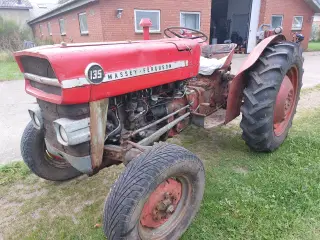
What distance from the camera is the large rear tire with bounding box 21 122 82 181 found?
8.39 ft

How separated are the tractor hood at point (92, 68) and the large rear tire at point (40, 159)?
0.58 meters

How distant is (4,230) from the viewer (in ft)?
7.50

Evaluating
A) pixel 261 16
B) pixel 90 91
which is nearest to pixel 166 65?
pixel 90 91


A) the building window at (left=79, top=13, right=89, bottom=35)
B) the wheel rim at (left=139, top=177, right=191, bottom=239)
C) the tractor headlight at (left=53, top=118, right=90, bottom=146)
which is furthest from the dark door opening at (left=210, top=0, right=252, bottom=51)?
the tractor headlight at (left=53, top=118, right=90, bottom=146)

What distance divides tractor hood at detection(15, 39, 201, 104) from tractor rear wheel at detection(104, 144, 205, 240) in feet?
1.80

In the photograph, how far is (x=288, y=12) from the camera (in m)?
14.7

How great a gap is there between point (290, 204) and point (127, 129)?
1572 mm

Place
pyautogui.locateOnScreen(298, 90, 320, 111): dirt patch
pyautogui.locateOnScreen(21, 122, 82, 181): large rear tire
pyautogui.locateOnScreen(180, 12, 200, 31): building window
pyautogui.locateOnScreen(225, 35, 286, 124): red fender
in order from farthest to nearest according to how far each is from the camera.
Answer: pyautogui.locateOnScreen(180, 12, 200, 31): building window, pyautogui.locateOnScreen(298, 90, 320, 111): dirt patch, pyautogui.locateOnScreen(225, 35, 286, 124): red fender, pyautogui.locateOnScreen(21, 122, 82, 181): large rear tire

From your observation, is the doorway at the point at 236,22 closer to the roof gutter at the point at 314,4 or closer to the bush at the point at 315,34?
the roof gutter at the point at 314,4

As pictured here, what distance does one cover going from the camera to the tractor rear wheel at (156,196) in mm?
1702

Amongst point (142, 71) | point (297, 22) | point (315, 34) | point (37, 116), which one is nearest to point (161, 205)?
point (142, 71)

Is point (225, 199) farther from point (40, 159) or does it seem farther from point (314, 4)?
point (314, 4)

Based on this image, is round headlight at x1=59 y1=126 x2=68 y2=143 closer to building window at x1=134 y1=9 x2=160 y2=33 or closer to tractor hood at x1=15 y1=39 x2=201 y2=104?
tractor hood at x1=15 y1=39 x2=201 y2=104

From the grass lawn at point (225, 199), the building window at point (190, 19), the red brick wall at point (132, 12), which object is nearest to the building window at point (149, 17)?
the red brick wall at point (132, 12)
